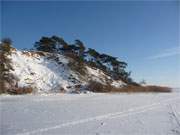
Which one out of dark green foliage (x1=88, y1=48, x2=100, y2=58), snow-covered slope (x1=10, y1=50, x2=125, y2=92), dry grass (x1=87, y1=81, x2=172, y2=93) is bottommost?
dry grass (x1=87, y1=81, x2=172, y2=93)

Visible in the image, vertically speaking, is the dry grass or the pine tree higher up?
the pine tree

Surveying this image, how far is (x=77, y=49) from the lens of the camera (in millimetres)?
40156

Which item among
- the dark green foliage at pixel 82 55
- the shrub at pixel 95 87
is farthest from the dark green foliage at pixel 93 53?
the shrub at pixel 95 87

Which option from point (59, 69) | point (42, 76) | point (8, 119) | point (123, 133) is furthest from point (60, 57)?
point (123, 133)

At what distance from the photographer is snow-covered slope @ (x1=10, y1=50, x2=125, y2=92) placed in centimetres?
2785

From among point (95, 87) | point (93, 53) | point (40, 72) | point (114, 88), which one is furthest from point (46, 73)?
point (93, 53)

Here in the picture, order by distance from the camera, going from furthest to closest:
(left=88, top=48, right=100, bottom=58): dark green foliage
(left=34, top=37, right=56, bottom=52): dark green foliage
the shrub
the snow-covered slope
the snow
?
1. (left=88, top=48, right=100, bottom=58): dark green foliage
2. (left=34, top=37, right=56, bottom=52): dark green foliage
3. the shrub
4. the snow-covered slope
5. the snow

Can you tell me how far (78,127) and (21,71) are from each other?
21.4 meters

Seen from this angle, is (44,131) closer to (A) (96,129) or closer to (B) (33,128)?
(B) (33,128)

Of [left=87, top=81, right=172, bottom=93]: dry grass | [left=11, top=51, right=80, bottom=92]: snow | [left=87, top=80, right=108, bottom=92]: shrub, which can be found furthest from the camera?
[left=87, top=81, right=172, bottom=93]: dry grass

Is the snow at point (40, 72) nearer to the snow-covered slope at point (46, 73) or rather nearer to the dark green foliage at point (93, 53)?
the snow-covered slope at point (46, 73)

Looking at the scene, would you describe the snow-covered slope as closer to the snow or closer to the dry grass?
the snow

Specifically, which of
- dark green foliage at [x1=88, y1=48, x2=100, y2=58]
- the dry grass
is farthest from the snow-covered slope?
dark green foliage at [x1=88, y1=48, x2=100, y2=58]

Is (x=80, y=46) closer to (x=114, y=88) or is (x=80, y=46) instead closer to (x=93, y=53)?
(x=93, y=53)
